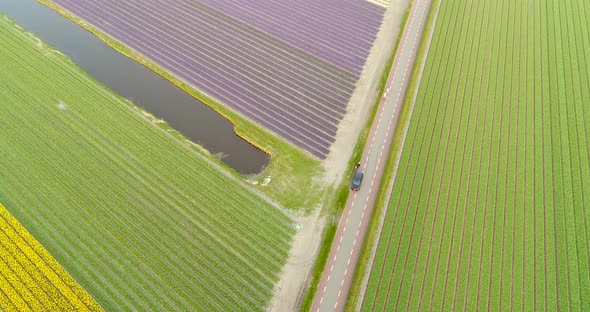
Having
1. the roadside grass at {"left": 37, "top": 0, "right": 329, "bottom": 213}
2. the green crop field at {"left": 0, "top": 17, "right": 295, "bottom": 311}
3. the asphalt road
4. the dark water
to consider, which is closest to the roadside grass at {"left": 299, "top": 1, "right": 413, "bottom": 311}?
the asphalt road

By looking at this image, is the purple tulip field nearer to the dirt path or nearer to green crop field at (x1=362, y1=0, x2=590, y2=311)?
the dirt path

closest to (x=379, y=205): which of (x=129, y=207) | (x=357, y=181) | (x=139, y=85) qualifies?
(x=357, y=181)

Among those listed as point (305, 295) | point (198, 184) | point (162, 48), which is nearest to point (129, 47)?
point (162, 48)

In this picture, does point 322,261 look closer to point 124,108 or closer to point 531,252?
point 531,252

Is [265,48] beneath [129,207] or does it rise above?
above

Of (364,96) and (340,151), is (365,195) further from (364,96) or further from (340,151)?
(364,96)

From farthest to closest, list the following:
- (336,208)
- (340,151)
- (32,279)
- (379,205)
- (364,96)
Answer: (364,96)
(340,151)
(336,208)
(379,205)
(32,279)
